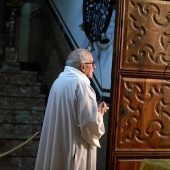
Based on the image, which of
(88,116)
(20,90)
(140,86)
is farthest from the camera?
(20,90)

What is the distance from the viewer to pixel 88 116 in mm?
3857

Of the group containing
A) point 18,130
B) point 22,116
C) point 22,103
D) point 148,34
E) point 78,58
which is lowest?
point 18,130

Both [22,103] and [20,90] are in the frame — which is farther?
[20,90]

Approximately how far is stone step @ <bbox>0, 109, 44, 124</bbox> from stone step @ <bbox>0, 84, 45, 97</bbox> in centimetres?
44

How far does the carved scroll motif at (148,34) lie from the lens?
172 inches

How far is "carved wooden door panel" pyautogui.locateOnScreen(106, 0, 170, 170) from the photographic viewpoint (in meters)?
4.32

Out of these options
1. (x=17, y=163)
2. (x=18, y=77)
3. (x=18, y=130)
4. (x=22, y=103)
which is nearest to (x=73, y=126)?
(x=17, y=163)

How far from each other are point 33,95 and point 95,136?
348 centimetres

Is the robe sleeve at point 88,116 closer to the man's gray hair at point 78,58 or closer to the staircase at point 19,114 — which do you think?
the man's gray hair at point 78,58

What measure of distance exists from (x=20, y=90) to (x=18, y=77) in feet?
1.03

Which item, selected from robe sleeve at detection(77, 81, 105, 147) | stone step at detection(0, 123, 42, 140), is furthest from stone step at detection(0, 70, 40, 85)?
robe sleeve at detection(77, 81, 105, 147)

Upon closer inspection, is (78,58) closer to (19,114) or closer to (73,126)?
(73,126)

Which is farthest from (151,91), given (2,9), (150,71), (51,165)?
(2,9)

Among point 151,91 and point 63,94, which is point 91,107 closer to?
point 63,94
